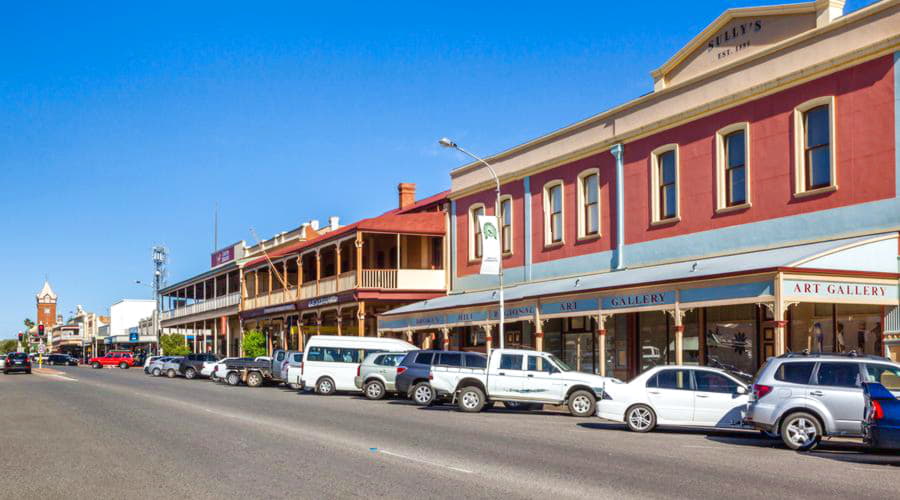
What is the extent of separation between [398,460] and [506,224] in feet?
77.8

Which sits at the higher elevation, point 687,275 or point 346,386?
point 687,275

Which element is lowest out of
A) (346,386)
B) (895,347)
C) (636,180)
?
(346,386)

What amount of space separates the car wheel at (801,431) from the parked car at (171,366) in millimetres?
44750

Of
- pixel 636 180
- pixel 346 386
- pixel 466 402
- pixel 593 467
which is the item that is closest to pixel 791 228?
pixel 636 180

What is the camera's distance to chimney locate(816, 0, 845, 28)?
23.6 metres

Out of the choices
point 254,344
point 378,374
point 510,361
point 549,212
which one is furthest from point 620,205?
point 254,344

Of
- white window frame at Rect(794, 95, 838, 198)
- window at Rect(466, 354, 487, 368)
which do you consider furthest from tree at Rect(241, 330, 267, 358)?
white window frame at Rect(794, 95, 838, 198)

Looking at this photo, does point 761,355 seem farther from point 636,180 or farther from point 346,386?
point 346,386

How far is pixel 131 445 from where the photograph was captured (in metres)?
15.6

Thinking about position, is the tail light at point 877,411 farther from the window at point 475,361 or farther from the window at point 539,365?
the window at point 475,361

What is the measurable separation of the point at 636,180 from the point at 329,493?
21.0 meters

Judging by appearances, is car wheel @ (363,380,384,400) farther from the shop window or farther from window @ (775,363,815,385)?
window @ (775,363,815,385)

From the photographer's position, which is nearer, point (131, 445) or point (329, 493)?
point (329, 493)

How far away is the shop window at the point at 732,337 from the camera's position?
24672mm
